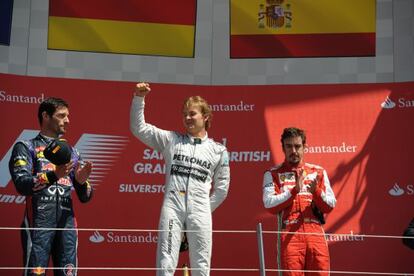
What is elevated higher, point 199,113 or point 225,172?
point 199,113

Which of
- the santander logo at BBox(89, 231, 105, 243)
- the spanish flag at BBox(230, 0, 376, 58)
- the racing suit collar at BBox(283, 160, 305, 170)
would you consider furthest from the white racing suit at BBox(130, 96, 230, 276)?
the spanish flag at BBox(230, 0, 376, 58)

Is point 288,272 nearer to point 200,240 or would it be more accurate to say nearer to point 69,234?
point 200,240

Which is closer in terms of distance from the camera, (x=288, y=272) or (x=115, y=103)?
(x=288, y=272)

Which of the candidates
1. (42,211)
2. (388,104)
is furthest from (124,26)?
(42,211)

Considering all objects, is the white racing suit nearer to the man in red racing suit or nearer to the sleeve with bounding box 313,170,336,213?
the man in red racing suit

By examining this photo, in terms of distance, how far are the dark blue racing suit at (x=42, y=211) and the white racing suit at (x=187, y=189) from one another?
0.44 metres

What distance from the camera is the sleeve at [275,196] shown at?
366 centimetres

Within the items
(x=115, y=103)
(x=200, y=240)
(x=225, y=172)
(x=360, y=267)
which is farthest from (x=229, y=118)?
(x=200, y=240)

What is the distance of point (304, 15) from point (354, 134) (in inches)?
42.4

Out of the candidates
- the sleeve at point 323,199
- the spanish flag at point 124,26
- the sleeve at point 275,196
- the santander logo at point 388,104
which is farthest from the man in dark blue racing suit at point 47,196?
the santander logo at point 388,104

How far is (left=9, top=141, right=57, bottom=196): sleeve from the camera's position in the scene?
3.32 meters

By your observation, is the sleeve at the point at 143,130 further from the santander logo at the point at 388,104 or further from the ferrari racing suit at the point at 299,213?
the santander logo at the point at 388,104

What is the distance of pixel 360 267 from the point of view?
5340mm

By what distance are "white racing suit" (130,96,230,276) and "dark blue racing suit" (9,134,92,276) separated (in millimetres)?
435
